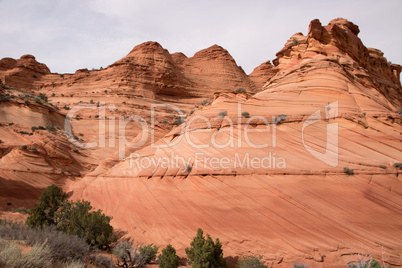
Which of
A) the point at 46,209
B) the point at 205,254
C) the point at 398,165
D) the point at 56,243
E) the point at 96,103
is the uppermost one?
the point at 96,103

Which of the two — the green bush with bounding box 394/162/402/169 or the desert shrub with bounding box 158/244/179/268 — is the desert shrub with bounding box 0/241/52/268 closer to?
the desert shrub with bounding box 158/244/179/268

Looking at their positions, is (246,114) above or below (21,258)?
above

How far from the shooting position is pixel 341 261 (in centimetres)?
787

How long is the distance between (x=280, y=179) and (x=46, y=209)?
36.5ft

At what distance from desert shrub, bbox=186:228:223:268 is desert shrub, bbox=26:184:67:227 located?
716cm

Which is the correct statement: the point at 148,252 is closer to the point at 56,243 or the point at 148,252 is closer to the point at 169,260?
the point at 169,260

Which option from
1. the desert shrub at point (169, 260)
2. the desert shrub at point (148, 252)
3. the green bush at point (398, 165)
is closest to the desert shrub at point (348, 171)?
the green bush at point (398, 165)

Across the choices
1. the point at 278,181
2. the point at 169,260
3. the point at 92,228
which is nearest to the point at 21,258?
the point at 169,260

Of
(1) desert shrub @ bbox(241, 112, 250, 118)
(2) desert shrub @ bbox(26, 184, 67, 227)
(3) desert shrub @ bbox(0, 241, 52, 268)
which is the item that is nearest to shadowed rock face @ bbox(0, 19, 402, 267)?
(1) desert shrub @ bbox(241, 112, 250, 118)

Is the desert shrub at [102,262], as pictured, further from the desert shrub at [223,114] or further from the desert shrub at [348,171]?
the desert shrub at [348,171]

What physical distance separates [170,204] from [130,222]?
2097 millimetres

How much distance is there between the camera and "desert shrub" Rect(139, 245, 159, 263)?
8930 mm

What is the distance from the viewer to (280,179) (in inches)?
388

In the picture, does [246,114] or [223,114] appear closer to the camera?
[246,114]
